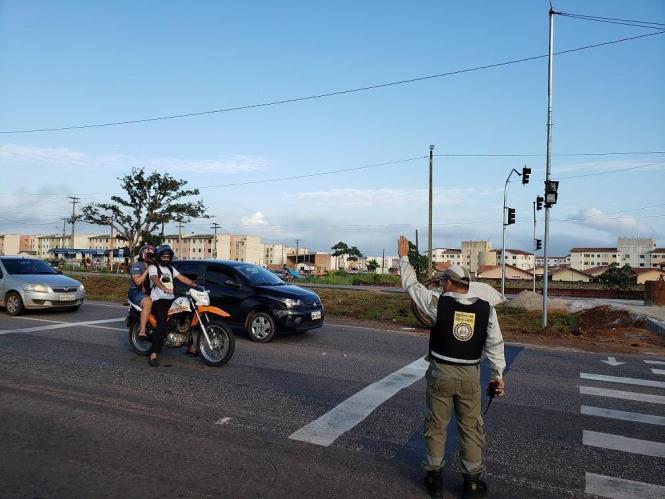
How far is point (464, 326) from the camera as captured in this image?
375cm

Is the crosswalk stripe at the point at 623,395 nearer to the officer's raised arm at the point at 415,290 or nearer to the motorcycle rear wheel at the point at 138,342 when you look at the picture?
the officer's raised arm at the point at 415,290

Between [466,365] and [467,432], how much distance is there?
475 millimetres

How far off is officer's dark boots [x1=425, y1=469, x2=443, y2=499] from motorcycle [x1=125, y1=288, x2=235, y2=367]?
14.9ft

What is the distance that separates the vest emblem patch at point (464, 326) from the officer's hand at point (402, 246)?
671mm

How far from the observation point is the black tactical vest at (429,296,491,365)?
3754mm

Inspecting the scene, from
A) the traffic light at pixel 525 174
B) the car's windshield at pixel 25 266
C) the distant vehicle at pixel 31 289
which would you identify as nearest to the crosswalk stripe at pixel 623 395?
the distant vehicle at pixel 31 289

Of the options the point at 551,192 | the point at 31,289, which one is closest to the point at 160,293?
the point at 31,289

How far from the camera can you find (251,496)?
3.74m

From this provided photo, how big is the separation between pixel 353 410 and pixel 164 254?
387cm

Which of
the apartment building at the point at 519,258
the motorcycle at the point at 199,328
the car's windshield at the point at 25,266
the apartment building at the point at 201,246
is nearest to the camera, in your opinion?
the motorcycle at the point at 199,328

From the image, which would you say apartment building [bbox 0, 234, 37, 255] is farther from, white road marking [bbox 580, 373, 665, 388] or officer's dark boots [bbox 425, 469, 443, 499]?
officer's dark boots [bbox 425, 469, 443, 499]

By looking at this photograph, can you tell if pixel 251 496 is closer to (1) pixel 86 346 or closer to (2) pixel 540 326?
(1) pixel 86 346

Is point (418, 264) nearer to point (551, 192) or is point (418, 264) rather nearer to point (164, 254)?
point (551, 192)

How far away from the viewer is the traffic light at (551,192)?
1591 centimetres
